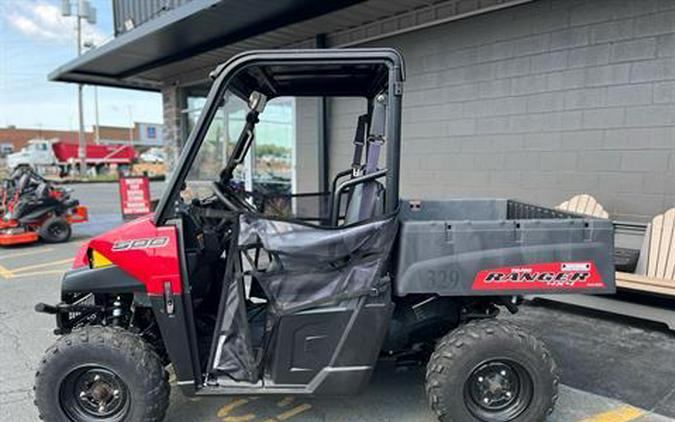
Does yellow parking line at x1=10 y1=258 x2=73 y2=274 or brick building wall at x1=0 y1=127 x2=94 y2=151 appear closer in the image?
yellow parking line at x1=10 y1=258 x2=73 y2=274

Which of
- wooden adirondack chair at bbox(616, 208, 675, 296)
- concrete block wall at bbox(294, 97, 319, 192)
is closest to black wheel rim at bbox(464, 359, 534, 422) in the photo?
wooden adirondack chair at bbox(616, 208, 675, 296)

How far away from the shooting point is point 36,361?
12.9ft

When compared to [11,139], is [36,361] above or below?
below

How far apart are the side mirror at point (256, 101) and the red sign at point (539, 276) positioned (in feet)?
5.70

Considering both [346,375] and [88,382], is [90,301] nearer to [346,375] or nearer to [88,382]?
[88,382]

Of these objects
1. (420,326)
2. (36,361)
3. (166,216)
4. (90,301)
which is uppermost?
(166,216)

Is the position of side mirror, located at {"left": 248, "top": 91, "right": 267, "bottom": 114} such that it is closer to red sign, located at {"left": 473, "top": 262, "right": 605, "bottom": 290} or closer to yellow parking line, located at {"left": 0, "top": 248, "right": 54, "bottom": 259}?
red sign, located at {"left": 473, "top": 262, "right": 605, "bottom": 290}

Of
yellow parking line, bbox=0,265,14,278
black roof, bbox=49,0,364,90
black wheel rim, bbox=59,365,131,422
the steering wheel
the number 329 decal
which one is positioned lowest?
yellow parking line, bbox=0,265,14,278

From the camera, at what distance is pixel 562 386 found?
3461 mm

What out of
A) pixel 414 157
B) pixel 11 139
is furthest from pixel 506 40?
pixel 11 139

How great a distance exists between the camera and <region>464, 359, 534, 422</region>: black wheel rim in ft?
9.05

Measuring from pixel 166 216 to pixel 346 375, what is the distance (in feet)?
4.36

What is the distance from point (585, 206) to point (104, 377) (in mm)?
4777

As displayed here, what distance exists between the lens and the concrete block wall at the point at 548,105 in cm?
496
